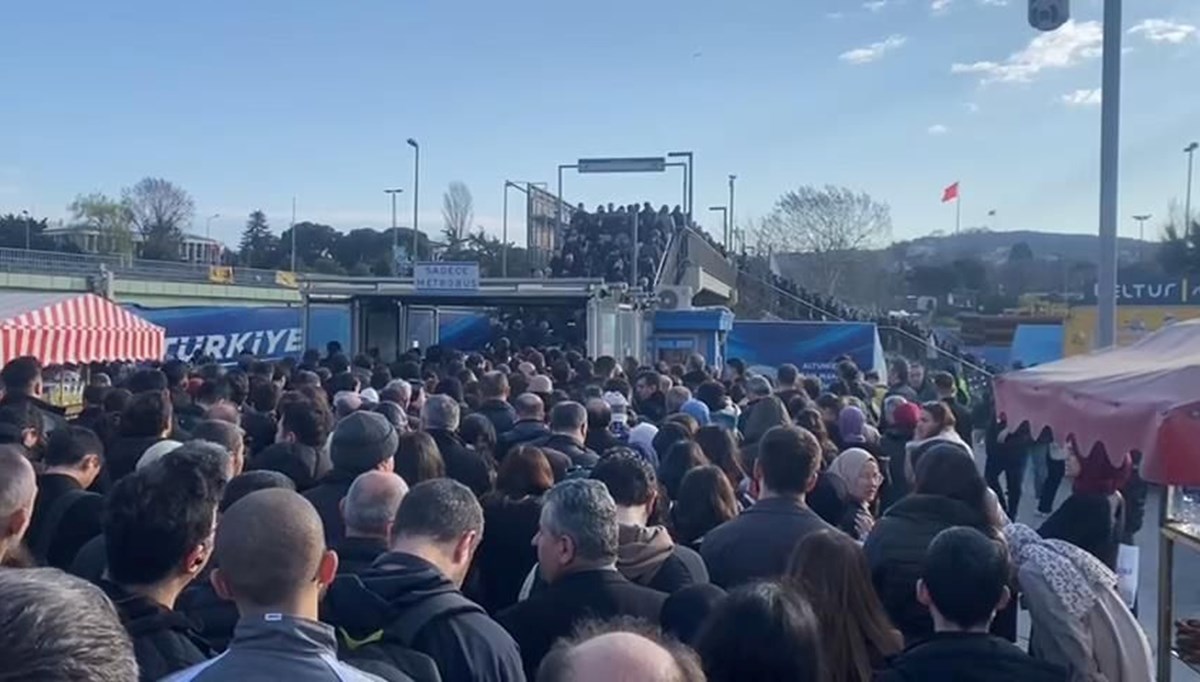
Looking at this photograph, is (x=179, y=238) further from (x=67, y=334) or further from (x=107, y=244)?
(x=67, y=334)

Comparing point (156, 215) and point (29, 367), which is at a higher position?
point (156, 215)

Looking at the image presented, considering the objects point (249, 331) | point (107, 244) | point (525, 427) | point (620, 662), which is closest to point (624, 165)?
point (249, 331)

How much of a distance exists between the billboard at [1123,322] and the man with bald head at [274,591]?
2117cm

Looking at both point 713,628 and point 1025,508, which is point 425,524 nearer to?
point 713,628

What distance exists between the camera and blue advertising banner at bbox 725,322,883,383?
23.9m

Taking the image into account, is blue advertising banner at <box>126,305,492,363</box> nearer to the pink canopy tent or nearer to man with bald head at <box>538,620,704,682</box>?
the pink canopy tent

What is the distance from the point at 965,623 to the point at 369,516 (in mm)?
2061

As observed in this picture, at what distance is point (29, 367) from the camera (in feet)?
26.9

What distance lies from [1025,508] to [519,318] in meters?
13.3

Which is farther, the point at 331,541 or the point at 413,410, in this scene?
Answer: the point at 413,410

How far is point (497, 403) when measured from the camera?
9383 mm

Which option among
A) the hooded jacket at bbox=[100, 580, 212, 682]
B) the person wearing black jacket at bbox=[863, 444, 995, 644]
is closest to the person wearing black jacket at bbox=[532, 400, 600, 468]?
the person wearing black jacket at bbox=[863, 444, 995, 644]

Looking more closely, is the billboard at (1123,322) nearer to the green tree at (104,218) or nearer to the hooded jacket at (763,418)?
the hooded jacket at (763,418)

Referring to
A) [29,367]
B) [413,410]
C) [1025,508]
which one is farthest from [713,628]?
[1025,508]
